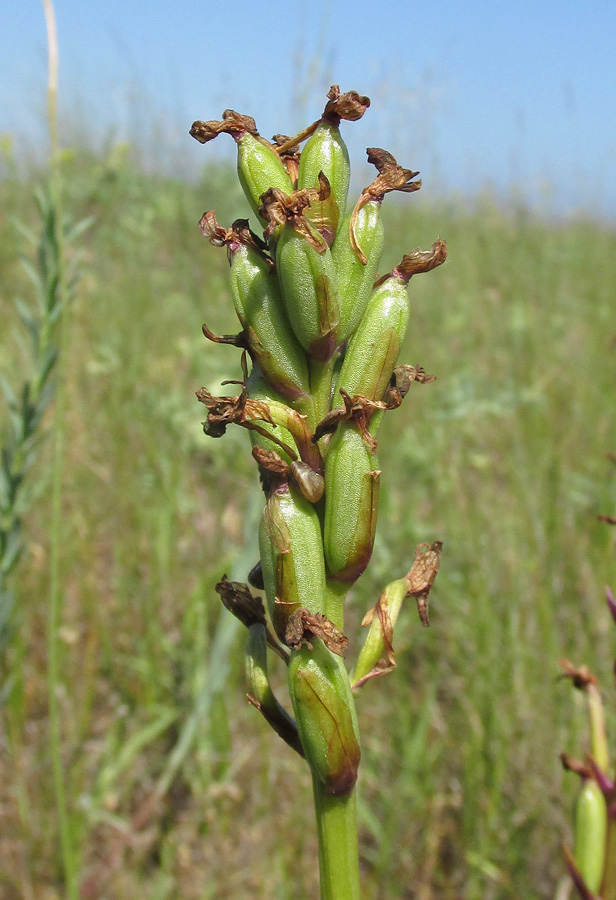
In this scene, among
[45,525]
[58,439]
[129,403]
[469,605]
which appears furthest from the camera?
[129,403]

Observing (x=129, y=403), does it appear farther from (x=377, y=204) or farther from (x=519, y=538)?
(x=377, y=204)

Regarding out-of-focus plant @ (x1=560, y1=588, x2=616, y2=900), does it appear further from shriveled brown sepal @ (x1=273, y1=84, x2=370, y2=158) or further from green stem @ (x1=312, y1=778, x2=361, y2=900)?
shriveled brown sepal @ (x1=273, y1=84, x2=370, y2=158)

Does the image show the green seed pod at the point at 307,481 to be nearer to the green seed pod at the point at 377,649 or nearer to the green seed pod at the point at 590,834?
the green seed pod at the point at 377,649

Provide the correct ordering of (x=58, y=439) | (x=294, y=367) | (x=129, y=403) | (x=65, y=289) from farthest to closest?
(x=129, y=403)
(x=65, y=289)
(x=58, y=439)
(x=294, y=367)

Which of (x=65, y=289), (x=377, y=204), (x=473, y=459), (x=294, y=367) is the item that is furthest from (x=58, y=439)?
(x=473, y=459)

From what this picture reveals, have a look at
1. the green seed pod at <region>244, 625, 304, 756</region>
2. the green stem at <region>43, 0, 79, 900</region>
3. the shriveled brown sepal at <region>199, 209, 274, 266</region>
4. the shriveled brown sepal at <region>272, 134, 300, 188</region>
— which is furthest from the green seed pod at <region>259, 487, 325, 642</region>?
the green stem at <region>43, 0, 79, 900</region>

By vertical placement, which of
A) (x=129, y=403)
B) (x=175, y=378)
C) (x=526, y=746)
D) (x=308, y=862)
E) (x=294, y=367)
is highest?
(x=175, y=378)

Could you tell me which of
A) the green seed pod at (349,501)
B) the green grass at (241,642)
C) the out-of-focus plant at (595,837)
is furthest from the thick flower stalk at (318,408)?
the green grass at (241,642)
